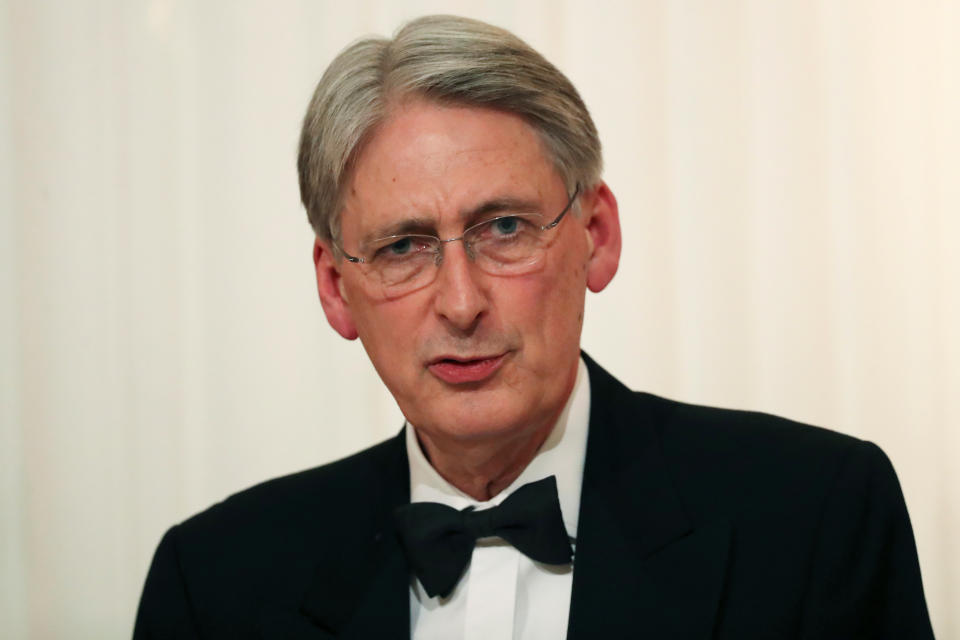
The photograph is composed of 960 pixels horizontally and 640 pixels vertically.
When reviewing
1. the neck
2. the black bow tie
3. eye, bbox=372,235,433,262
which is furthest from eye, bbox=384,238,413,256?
the black bow tie

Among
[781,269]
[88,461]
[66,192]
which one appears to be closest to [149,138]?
[66,192]

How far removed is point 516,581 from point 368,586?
0.85 feet

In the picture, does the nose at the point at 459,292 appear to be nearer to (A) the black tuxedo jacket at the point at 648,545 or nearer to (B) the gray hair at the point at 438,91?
(B) the gray hair at the point at 438,91

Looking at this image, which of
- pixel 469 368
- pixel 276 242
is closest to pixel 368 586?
pixel 469 368

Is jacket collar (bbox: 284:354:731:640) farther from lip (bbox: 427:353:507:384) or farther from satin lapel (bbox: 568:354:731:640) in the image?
lip (bbox: 427:353:507:384)

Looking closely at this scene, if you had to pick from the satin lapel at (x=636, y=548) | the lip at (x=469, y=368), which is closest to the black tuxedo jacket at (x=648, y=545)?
the satin lapel at (x=636, y=548)

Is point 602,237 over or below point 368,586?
over

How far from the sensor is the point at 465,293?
68.1 inches

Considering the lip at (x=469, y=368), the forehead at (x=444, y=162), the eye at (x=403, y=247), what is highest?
the forehead at (x=444, y=162)

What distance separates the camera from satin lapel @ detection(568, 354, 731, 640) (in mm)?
1742

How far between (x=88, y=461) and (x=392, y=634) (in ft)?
4.81

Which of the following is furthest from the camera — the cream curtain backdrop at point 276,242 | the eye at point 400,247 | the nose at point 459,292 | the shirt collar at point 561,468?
the cream curtain backdrop at point 276,242

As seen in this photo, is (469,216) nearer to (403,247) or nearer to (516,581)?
(403,247)

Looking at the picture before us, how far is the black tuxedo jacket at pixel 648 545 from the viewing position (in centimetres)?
175
